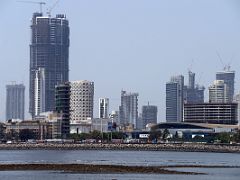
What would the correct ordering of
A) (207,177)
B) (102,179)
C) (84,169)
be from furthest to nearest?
(84,169), (207,177), (102,179)

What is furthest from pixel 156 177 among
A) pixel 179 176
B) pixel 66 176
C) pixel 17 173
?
pixel 17 173

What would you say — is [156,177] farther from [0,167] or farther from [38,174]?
[0,167]

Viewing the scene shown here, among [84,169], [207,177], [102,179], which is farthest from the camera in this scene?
[84,169]

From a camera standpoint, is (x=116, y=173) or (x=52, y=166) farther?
(x=52, y=166)

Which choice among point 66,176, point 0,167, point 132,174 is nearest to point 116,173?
point 132,174

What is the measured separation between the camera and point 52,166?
102m

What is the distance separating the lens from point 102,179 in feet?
261

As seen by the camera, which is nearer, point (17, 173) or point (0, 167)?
point (17, 173)

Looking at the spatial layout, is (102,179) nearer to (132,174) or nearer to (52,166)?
(132,174)

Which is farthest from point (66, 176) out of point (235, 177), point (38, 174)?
point (235, 177)

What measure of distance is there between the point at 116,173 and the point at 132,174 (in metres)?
2.02

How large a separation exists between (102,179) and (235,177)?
15543 mm

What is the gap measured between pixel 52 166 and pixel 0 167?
6290 mm

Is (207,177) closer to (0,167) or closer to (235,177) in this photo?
(235,177)
